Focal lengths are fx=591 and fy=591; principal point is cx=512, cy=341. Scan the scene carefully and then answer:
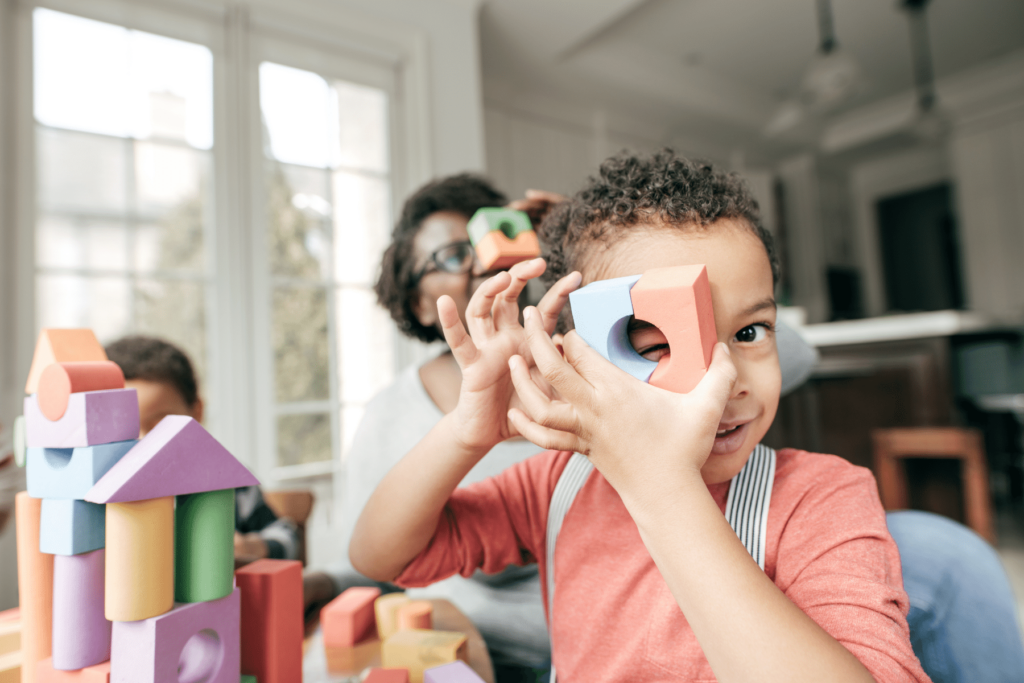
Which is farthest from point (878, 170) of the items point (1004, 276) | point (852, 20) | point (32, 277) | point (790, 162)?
point (32, 277)

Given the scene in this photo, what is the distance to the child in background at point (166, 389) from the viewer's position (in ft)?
3.68

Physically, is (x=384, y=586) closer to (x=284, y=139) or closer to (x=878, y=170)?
(x=284, y=139)

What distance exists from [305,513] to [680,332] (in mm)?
1535

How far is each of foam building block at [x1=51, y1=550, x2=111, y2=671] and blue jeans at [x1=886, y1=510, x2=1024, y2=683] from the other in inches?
32.2

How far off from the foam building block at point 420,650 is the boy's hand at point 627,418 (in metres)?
0.38

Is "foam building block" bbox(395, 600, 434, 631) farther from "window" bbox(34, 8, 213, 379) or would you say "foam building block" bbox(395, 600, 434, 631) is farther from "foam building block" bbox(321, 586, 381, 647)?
"window" bbox(34, 8, 213, 379)

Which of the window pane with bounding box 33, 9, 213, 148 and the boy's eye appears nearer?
the boy's eye

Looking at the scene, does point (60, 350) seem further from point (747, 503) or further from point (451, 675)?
point (747, 503)

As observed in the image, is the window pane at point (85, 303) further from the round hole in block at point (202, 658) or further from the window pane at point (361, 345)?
the round hole in block at point (202, 658)

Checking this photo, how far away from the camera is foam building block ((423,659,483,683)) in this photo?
60cm

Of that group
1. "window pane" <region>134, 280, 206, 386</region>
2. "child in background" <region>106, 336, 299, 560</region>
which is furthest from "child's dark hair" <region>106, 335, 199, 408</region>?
"window pane" <region>134, 280, 206, 386</region>

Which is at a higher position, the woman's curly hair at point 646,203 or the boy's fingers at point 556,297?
the woman's curly hair at point 646,203

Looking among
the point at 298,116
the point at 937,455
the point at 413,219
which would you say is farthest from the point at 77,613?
the point at 298,116

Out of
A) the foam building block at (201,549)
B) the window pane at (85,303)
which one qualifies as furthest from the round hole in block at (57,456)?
the window pane at (85,303)
